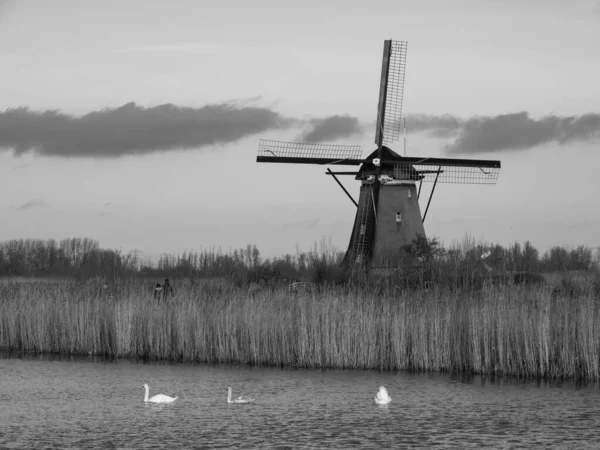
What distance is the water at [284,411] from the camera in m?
10.5

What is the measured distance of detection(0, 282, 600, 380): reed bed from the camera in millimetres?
14797

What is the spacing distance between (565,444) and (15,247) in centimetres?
4743

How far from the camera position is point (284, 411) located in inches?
477

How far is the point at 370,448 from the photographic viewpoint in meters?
10.2

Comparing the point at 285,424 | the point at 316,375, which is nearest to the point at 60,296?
the point at 316,375

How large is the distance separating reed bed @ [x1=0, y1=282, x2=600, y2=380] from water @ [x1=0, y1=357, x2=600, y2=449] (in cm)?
50

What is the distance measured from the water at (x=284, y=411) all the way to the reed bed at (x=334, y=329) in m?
0.50

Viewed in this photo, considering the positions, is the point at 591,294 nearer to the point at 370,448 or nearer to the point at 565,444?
the point at 565,444

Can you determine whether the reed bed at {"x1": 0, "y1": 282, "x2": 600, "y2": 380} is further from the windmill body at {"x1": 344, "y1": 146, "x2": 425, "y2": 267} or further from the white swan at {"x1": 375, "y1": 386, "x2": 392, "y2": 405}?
→ the windmill body at {"x1": 344, "y1": 146, "x2": 425, "y2": 267}

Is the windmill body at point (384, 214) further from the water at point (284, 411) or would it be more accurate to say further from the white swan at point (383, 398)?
the white swan at point (383, 398)

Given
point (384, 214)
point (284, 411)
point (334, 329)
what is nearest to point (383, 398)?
point (284, 411)

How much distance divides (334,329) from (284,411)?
Answer: 3837mm

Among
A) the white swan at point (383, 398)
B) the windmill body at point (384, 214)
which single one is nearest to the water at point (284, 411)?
the white swan at point (383, 398)

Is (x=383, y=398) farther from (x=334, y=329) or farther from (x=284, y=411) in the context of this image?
(x=334, y=329)
